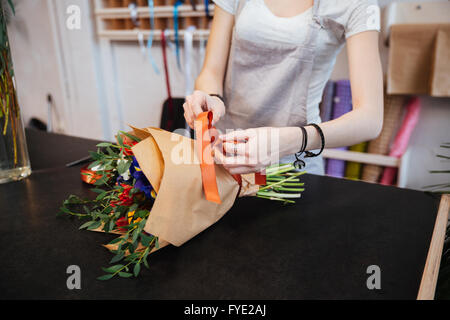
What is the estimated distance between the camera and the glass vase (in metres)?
0.89

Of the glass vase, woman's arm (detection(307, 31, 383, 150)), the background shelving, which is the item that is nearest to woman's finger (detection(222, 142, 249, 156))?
woman's arm (detection(307, 31, 383, 150))

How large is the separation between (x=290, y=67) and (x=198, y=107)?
0.44 metres

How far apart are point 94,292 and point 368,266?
46 cm

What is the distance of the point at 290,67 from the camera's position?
1166 millimetres

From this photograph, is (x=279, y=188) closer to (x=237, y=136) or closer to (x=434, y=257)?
(x=237, y=136)

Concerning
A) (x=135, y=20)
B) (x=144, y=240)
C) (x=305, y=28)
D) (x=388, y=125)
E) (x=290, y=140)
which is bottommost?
(x=388, y=125)

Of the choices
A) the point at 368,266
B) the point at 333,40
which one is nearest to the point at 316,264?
the point at 368,266

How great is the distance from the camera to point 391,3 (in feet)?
5.85

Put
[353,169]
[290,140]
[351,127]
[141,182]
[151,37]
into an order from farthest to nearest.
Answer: [151,37] → [353,169] → [351,127] → [290,140] → [141,182]

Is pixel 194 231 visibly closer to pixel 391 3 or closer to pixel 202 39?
pixel 391 3

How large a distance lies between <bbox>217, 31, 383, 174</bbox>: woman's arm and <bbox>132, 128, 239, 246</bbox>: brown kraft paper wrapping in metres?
0.06

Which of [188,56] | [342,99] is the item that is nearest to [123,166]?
[342,99]

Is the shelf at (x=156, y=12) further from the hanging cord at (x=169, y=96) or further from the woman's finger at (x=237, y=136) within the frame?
the woman's finger at (x=237, y=136)

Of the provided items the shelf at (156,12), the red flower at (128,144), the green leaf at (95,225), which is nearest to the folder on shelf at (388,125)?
the shelf at (156,12)
